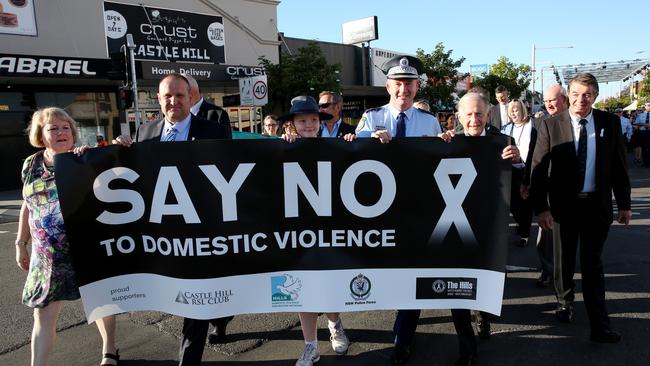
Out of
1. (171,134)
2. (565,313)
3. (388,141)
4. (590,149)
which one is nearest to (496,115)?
(590,149)

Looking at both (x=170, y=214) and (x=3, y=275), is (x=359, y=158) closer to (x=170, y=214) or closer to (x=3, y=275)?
(x=170, y=214)

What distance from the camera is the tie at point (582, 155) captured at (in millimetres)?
3434

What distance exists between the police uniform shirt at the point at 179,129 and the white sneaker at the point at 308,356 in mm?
1683

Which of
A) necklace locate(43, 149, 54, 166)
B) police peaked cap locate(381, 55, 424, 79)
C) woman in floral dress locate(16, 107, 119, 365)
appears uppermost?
police peaked cap locate(381, 55, 424, 79)

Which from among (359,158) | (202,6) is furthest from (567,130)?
(202,6)

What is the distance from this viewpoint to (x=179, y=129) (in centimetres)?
320

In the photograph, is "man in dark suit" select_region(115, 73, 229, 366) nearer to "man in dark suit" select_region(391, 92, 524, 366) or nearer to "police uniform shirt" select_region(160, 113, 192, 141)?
"police uniform shirt" select_region(160, 113, 192, 141)

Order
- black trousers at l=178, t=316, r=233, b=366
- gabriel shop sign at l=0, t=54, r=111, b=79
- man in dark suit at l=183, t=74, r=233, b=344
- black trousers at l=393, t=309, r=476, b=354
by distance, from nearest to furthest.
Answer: black trousers at l=178, t=316, r=233, b=366
black trousers at l=393, t=309, r=476, b=354
man in dark suit at l=183, t=74, r=233, b=344
gabriel shop sign at l=0, t=54, r=111, b=79

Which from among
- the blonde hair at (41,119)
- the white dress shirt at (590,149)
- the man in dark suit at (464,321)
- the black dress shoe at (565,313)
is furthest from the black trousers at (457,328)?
the blonde hair at (41,119)

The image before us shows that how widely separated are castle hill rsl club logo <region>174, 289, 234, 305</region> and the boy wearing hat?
552 millimetres

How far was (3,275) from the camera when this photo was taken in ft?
18.9

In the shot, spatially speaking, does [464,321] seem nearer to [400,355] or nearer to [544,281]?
[400,355]

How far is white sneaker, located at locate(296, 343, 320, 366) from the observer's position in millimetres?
3180

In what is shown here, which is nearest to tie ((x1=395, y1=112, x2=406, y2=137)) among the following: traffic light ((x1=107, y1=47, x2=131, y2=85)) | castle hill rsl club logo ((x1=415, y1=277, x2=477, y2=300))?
castle hill rsl club logo ((x1=415, y1=277, x2=477, y2=300))
